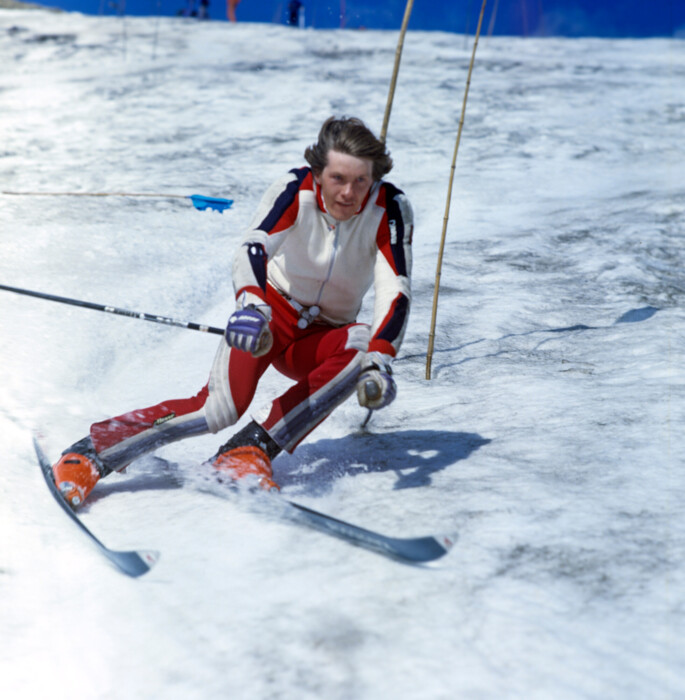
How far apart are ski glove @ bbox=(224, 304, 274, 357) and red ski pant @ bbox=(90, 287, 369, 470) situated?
9.9 inches

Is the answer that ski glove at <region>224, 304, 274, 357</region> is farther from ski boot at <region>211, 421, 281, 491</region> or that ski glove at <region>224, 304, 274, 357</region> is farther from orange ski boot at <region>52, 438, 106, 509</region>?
orange ski boot at <region>52, 438, 106, 509</region>

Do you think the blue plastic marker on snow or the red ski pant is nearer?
the red ski pant

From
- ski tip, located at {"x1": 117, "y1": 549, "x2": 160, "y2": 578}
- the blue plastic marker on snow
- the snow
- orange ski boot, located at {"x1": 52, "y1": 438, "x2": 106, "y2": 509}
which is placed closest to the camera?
the snow

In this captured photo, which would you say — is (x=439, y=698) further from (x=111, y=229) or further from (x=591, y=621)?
(x=111, y=229)

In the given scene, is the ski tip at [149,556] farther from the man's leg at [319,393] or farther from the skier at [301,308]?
the man's leg at [319,393]

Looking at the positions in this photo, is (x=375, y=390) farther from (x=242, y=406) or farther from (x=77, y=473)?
(x=77, y=473)

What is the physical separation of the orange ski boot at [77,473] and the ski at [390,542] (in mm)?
851

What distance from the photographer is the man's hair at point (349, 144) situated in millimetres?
2484

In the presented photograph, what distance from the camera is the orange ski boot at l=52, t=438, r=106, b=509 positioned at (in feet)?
8.09

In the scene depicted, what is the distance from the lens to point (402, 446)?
298 centimetres

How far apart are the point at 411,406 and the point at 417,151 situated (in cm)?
625

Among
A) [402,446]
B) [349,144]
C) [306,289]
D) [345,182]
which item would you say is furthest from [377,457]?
[349,144]

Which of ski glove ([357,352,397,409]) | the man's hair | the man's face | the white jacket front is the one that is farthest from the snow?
the man's hair

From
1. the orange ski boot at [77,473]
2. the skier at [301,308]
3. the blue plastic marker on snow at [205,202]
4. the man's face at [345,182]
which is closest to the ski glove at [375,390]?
the skier at [301,308]
